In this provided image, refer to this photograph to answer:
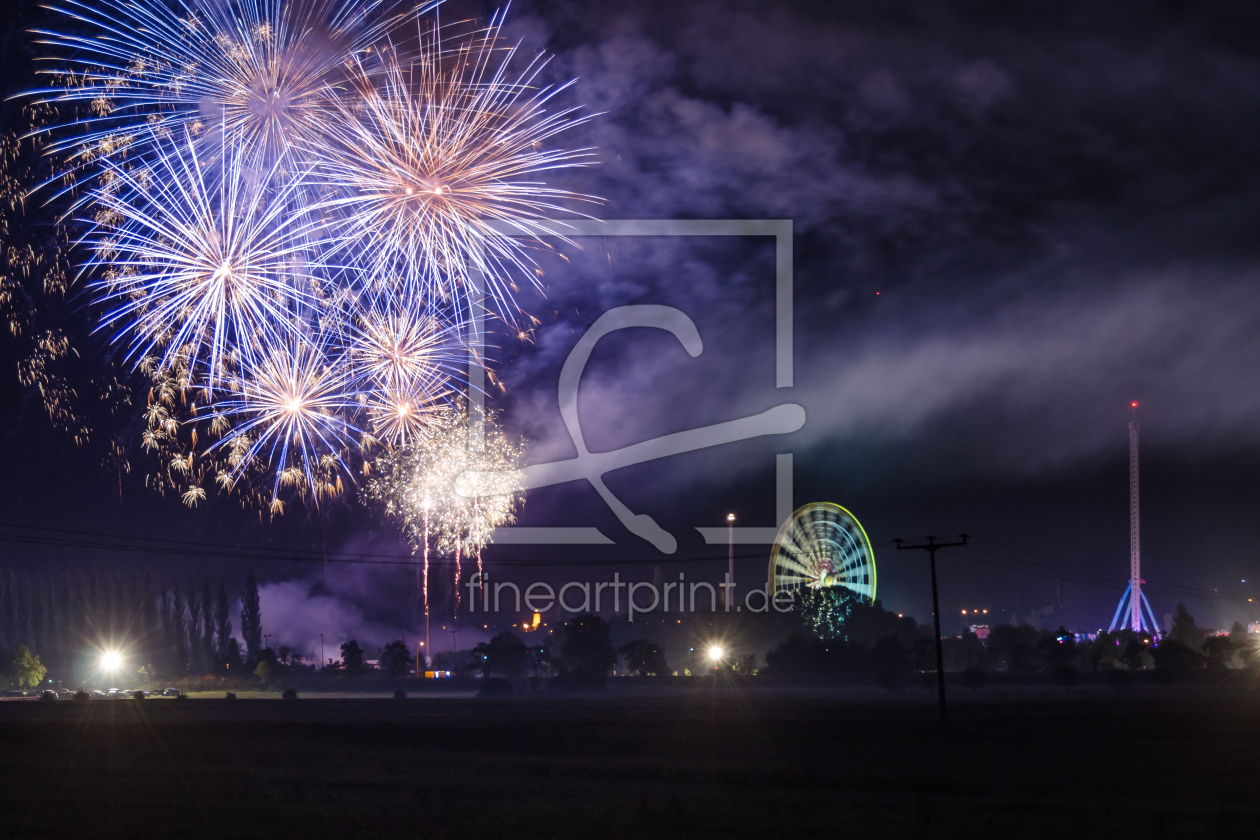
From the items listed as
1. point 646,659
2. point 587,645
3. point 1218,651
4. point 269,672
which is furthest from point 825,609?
point 269,672

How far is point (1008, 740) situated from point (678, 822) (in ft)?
77.7

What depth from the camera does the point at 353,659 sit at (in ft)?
390

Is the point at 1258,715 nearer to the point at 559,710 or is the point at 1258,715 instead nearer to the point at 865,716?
the point at 865,716

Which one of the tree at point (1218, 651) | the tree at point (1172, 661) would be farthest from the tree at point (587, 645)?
the tree at point (1218, 651)

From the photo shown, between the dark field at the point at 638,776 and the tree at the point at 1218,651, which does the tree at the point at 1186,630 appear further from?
the dark field at the point at 638,776

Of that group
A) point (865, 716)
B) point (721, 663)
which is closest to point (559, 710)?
point (865, 716)

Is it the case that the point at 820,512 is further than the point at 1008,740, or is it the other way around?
the point at 820,512

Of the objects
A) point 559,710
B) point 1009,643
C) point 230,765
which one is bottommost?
point 1009,643

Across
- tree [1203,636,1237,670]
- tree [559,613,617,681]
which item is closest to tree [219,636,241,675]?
tree [559,613,617,681]

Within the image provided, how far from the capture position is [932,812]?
2105cm

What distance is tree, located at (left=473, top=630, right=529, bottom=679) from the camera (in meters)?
115

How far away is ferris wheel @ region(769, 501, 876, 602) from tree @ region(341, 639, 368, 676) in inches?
2182

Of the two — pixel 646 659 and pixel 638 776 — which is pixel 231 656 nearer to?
pixel 646 659

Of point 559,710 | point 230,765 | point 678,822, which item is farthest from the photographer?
point 559,710
